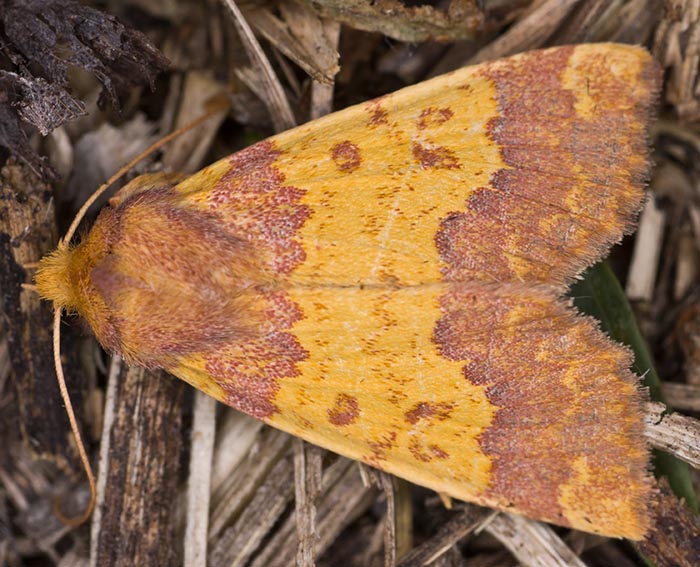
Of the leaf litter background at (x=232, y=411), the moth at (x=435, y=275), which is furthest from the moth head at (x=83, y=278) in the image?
the leaf litter background at (x=232, y=411)

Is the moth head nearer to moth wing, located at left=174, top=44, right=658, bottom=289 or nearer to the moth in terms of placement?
the moth

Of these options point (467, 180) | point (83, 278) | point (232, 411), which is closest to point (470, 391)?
point (467, 180)

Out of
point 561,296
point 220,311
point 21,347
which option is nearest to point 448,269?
point 561,296

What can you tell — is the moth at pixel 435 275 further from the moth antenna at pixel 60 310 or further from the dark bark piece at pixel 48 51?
the dark bark piece at pixel 48 51

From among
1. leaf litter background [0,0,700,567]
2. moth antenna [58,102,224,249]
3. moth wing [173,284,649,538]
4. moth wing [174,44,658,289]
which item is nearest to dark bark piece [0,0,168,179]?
leaf litter background [0,0,700,567]

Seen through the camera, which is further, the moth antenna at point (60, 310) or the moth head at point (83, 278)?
the moth antenna at point (60, 310)

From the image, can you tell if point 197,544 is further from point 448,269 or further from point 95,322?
point 448,269

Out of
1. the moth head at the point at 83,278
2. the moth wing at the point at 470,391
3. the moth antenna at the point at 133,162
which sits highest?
the moth antenna at the point at 133,162
